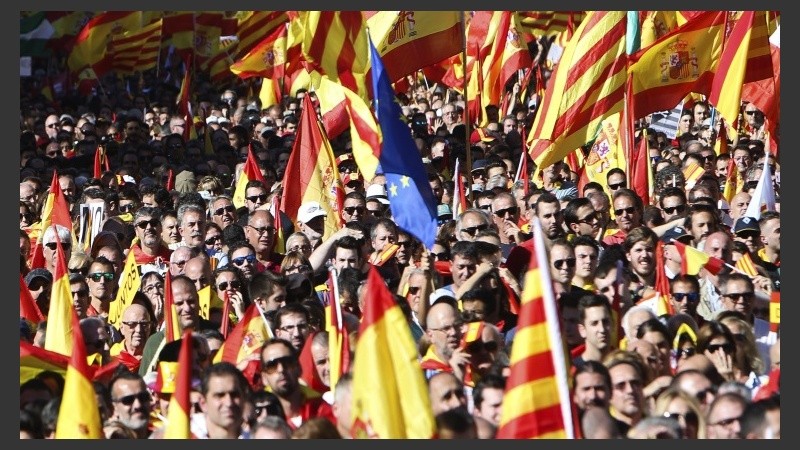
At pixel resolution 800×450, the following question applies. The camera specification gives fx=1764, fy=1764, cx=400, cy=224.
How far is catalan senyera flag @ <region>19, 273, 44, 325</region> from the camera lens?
35.2 feet

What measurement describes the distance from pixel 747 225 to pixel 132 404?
5.11 metres

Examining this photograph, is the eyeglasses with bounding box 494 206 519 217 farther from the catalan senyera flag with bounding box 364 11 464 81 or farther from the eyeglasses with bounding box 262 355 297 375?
the eyeglasses with bounding box 262 355 297 375

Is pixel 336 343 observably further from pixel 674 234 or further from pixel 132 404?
pixel 674 234

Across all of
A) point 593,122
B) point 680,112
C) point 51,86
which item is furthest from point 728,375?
point 51,86

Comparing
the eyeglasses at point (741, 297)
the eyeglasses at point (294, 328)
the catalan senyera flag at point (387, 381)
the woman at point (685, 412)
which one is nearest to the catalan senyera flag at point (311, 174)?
the eyeglasses at point (294, 328)

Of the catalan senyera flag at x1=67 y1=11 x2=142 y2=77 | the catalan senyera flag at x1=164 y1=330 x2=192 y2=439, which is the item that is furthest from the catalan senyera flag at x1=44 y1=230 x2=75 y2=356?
the catalan senyera flag at x1=67 y1=11 x2=142 y2=77

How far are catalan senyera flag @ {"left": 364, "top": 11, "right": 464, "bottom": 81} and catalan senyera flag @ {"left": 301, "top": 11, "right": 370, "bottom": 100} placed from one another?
0.22m

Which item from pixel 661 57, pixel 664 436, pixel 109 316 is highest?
pixel 661 57

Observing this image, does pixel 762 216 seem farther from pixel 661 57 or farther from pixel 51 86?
pixel 51 86

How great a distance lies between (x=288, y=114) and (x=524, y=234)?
11.3 metres

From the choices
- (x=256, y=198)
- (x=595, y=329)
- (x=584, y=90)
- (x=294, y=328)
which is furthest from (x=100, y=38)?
(x=595, y=329)

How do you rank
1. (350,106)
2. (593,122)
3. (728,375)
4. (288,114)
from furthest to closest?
1. (288,114)
2. (593,122)
3. (350,106)
4. (728,375)

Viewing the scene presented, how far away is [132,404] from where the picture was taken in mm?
8008

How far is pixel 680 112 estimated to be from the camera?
70.2 ft
